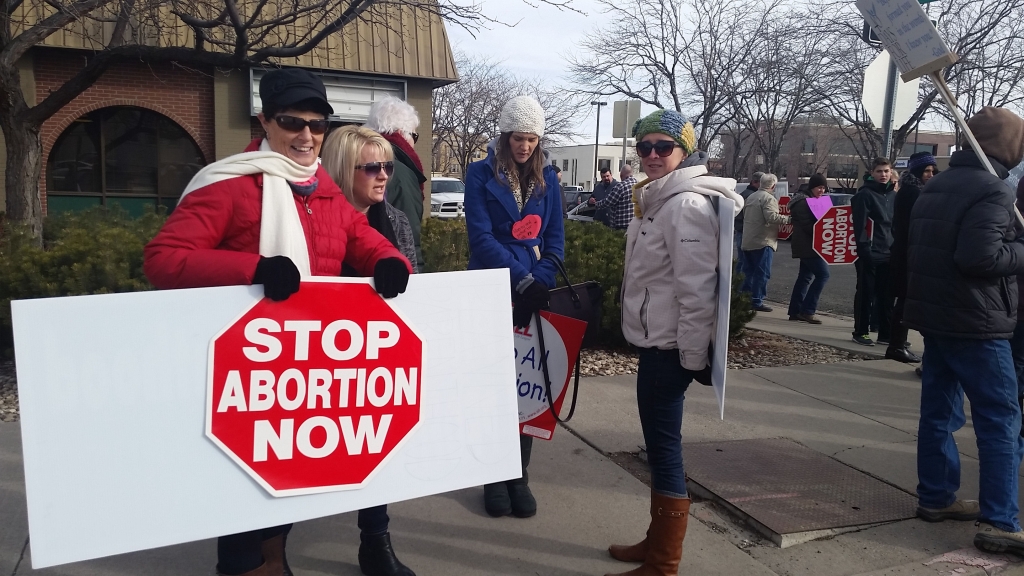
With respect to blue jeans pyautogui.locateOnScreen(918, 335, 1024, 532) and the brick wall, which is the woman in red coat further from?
the brick wall

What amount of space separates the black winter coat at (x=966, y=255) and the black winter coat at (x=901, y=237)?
1387 mm

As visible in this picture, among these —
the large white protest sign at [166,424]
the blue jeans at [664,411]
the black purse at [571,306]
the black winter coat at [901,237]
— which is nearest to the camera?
the large white protest sign at [166,424]

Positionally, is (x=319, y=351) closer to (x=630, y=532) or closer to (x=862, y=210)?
(x=630, y=532)

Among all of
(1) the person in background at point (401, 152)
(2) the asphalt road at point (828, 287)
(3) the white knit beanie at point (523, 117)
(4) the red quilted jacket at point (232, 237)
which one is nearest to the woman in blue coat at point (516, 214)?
(3) the white knit beanie at point (523, 117)

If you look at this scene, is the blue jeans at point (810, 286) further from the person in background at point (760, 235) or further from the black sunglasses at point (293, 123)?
the black sunglasses at point (293, 123)

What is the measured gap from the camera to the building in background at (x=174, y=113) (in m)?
13.7

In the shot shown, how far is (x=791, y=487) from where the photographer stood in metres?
4.09

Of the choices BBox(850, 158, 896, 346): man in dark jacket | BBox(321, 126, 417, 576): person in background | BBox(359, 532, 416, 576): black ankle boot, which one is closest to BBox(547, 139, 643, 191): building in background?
BBox(850, 158, 896, 346): man in dark jacket

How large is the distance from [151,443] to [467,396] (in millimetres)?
977

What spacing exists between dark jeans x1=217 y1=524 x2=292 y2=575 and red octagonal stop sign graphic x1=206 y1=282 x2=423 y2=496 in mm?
382

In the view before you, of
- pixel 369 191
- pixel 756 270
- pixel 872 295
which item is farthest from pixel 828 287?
pixel 369 191

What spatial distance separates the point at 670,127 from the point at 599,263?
407cm

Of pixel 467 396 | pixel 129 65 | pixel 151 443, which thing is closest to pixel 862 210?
pixel 467 396

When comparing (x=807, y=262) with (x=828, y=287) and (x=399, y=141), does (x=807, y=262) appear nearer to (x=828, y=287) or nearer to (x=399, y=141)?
(x=828, y=287)
